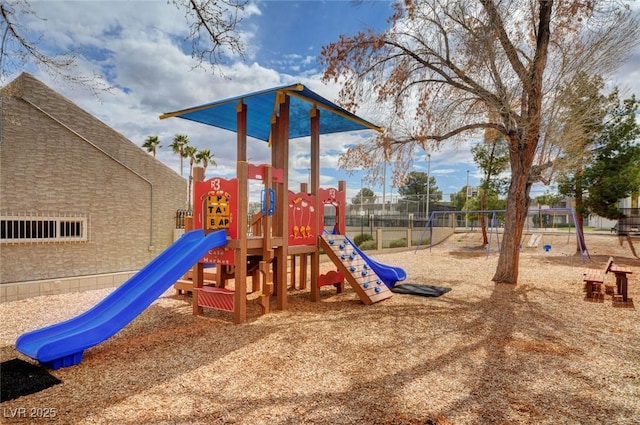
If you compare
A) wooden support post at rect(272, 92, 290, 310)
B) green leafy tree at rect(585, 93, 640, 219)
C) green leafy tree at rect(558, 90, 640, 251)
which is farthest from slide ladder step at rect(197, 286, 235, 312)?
green leafy tree at rect(585, 93, 640, 219)

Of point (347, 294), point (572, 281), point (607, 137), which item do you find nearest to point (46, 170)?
point (347, 294)

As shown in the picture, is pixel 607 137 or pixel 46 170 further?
pixel 607 137

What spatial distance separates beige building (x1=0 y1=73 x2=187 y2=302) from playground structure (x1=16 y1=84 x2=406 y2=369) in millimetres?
2934

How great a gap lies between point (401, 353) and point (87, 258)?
7355 millimetres

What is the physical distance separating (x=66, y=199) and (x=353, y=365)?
7205mm

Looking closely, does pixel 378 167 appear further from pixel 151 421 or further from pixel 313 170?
pixel 151 421

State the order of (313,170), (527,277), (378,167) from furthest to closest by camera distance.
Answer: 1. (527,277)
2. (378,167)
3. (313,170)

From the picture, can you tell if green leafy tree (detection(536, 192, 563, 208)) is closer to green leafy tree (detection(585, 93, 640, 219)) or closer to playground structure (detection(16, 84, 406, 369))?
green leafy tree (detection(585, 93, 640, 219))

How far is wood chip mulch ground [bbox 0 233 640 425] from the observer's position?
2.85 meters

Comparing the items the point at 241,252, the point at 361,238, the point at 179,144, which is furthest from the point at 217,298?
the point at 179,144

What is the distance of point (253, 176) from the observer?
226 inches

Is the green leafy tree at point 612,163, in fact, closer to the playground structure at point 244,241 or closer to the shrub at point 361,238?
the shrub at point 361,238

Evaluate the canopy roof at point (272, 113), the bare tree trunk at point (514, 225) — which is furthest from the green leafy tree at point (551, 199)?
the canopy roof at point (272, 113)

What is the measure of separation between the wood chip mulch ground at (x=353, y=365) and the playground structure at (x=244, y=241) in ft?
1.12
